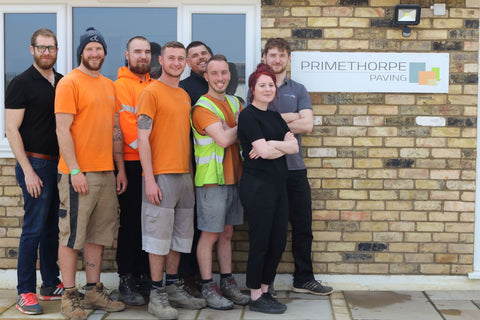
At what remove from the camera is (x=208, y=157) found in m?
4.27

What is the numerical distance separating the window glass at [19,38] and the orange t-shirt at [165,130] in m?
1.53

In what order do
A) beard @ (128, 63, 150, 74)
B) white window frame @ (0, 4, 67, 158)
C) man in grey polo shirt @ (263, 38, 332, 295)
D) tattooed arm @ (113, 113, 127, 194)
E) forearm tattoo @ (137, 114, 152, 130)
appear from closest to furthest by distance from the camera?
forearm tattoo @ (137, 114, 152, 130) → tattooed arm @ (113, 113, 127, 194) → beard @ (128, 63, 150, 74) → man in grey polo shirt @ (263, 38, 332, 295) → white window frame @ (0, 4, 67, 158)

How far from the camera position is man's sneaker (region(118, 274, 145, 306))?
4.46m

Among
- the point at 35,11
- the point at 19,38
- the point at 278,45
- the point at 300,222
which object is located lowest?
the point at 300,222

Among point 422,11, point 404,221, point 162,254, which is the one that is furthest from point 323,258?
point 422,11

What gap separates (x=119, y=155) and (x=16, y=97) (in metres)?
0.83

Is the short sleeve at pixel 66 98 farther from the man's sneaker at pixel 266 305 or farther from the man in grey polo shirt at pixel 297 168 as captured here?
the man's sneaker at pixel 266 305

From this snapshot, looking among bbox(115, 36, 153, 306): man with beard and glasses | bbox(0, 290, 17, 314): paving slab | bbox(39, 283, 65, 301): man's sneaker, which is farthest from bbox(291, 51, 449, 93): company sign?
bbox(0, 290, 17, 314): paving slab

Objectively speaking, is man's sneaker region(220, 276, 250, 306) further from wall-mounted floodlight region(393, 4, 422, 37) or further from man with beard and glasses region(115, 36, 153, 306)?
wall-mounted floodlight region(393, 4, 422, 37)

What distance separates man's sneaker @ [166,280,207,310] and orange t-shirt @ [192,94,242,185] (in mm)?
886

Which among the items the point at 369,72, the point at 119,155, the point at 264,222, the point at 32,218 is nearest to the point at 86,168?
the point at 119,155

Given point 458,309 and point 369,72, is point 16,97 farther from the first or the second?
point 458,309

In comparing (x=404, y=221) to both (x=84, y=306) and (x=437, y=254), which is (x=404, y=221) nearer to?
(x=437, y=254)

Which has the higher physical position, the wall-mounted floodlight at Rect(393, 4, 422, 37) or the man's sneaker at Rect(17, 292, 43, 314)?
the wall-mounted floodlight at Rect(393, 4, 422, 37)
